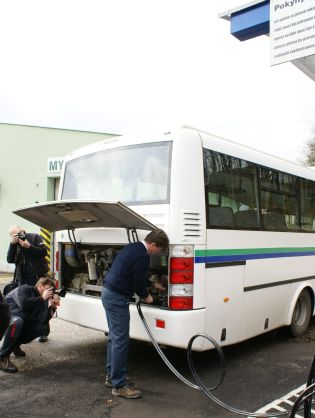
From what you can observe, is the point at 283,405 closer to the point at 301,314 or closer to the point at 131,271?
the point at 131,271

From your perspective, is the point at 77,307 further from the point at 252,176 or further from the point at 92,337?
the point at 252,176

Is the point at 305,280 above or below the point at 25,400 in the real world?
above

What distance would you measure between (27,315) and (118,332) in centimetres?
134

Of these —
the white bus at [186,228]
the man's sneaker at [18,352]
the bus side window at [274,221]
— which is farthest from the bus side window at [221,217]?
the man's sneaker at [18,352]

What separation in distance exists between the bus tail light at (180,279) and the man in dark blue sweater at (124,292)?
239 mm

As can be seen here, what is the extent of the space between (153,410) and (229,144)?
10.2ft

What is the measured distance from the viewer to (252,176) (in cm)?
602

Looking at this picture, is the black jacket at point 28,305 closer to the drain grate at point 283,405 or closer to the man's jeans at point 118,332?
the man's jeans at point 118,332

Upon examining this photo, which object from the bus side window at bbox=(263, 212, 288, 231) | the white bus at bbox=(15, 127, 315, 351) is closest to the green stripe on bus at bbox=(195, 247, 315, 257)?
the white bus at bbox=(15, 127, 315, 351)

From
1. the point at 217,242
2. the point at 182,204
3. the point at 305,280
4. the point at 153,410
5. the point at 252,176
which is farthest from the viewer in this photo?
the point at 305,280

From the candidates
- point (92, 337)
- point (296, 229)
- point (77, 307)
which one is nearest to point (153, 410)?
point (77, 307)

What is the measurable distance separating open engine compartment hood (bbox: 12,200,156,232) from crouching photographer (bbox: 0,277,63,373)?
0.73 m

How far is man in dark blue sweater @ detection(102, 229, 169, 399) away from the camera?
4613 millimetres

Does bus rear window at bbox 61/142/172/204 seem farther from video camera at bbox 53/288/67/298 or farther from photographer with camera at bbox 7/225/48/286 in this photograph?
video camera at bbox 53/288/67/298
